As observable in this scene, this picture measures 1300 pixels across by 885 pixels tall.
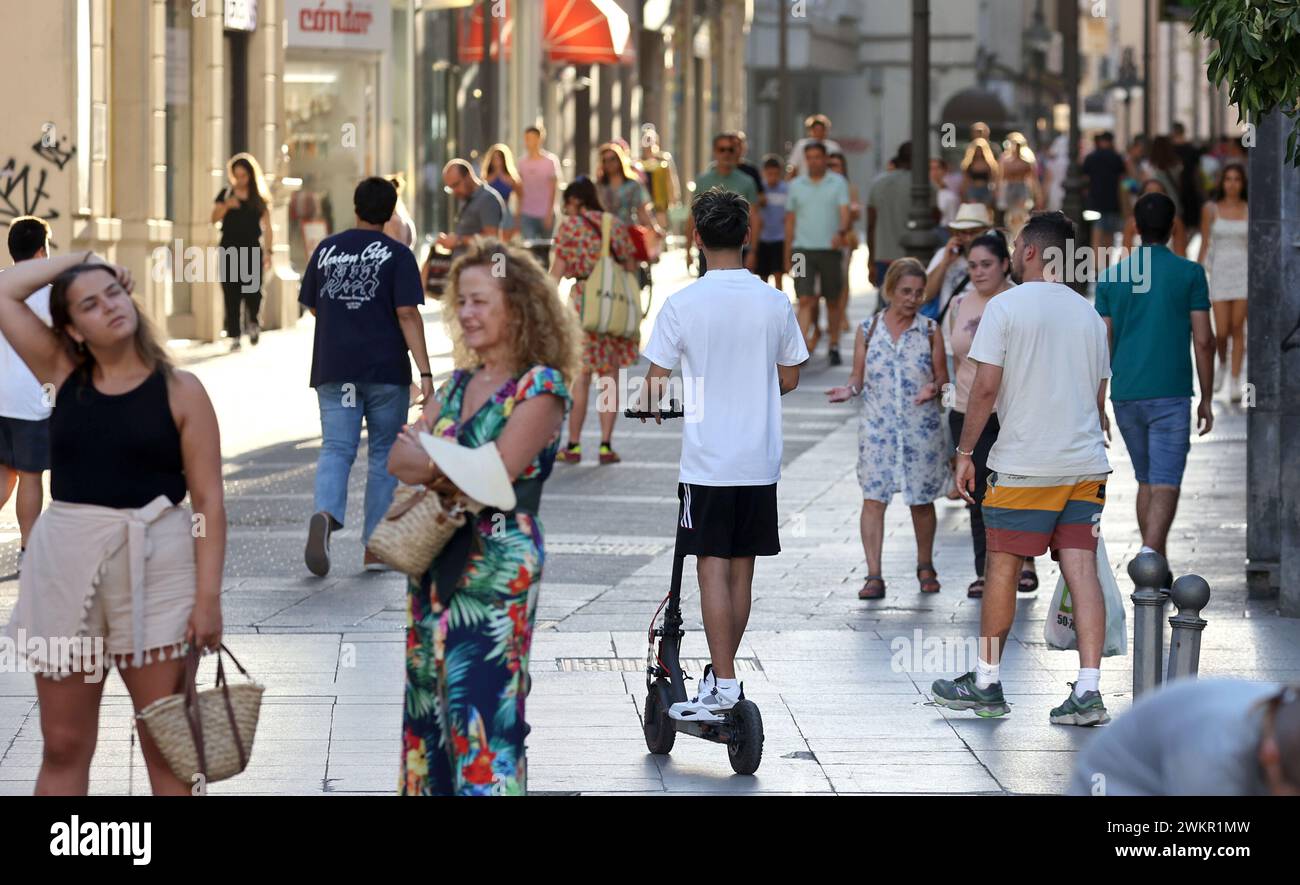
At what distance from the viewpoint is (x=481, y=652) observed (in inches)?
213

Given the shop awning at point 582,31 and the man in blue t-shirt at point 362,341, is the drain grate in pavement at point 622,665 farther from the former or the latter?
the shop awning at point 582,31

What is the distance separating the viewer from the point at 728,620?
24.5 feet

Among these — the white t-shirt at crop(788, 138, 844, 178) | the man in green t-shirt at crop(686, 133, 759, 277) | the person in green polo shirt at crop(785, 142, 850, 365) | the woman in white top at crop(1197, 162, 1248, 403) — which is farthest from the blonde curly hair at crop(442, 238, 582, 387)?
the white t-shirt at crop(788, 138, 844, 178)

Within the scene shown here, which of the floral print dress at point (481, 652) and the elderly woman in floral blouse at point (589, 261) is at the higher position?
the elderly woman in floral blouse at point (589, 261)

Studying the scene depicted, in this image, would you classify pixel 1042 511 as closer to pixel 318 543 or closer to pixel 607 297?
pixel 318 543

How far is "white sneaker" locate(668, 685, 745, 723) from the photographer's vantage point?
7230mm

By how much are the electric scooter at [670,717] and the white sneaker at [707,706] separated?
2 cm

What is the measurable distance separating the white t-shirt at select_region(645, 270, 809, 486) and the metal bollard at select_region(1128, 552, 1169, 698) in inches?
47.3

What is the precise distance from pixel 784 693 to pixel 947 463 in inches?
101

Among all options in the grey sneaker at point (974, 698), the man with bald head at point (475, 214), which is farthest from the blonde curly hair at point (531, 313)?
the man with bald head at point (475, 214)

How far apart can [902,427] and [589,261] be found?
4.31 metres

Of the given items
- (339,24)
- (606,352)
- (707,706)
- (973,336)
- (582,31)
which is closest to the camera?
(707,706)

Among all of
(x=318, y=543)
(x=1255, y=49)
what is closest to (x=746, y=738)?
(x=1255, y=49)

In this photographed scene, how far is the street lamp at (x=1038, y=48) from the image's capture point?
7662 cm
